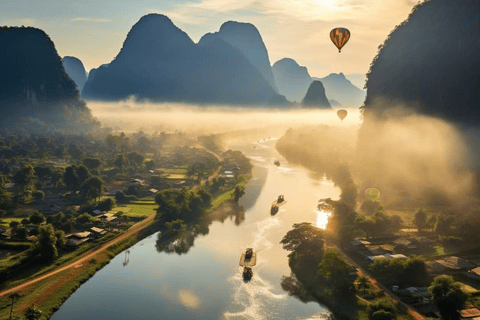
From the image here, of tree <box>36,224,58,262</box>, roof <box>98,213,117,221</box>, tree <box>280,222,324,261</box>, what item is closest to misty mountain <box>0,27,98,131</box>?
roof <box>98,213,117,221</box>

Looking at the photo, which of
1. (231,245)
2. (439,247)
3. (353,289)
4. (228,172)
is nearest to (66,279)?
(231,245)

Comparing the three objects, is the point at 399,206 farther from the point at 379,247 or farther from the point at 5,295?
the point at 5,295

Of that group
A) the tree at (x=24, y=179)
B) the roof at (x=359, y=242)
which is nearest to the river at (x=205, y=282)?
the roof at (x=359, y=242)

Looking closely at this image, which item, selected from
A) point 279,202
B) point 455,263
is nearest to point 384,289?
point 455,263

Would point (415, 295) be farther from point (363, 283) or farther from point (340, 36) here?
point (340, 36)

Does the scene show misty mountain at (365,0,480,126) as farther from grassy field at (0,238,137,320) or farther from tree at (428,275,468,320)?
grassy field at (0,238,137,320)

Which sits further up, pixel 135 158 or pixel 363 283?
pixel 135 158
